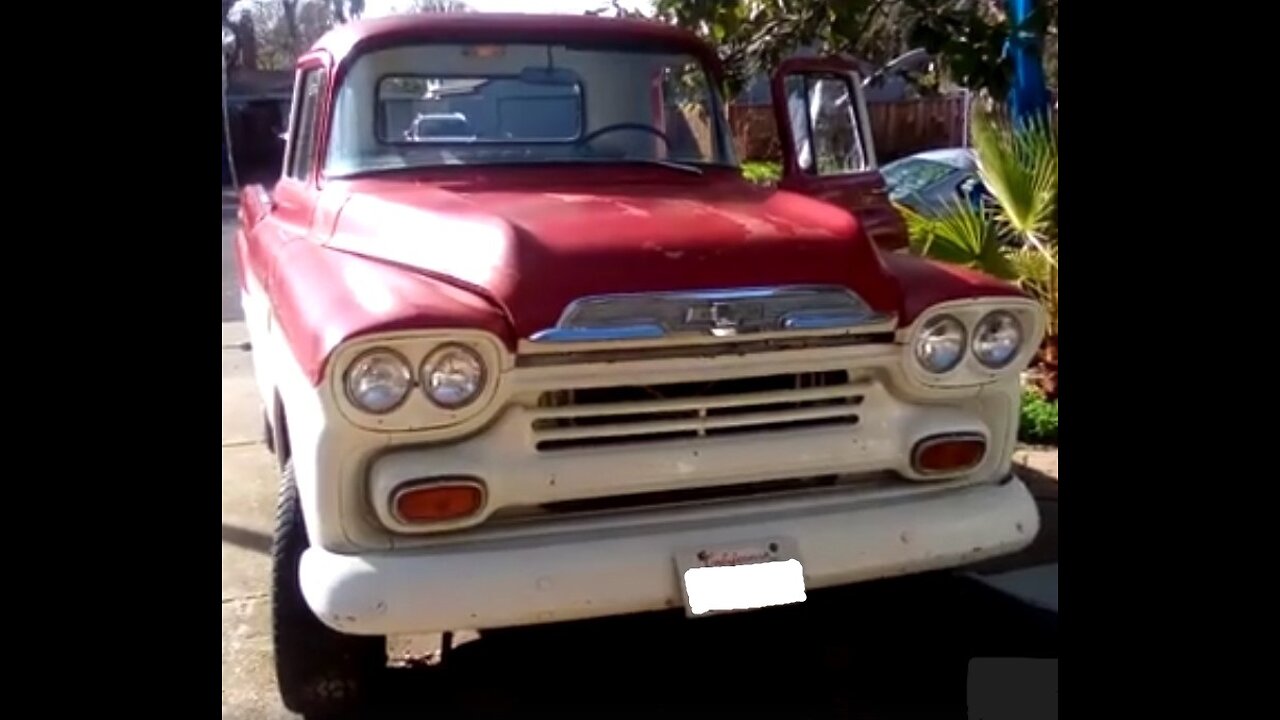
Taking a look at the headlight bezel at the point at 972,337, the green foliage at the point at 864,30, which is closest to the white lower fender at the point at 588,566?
the headlight bezel at the point at 972,337

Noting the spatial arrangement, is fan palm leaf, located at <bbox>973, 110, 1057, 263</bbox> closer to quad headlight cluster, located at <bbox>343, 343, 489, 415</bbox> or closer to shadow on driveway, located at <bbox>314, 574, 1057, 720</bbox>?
shadow on driveway, located at <bbox>314, 574, 1057, 720</bbox>

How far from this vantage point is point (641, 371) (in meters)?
3.56

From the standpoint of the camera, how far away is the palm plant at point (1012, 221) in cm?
676

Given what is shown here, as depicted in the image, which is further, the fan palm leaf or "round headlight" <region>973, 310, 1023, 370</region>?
the fan palm leaf

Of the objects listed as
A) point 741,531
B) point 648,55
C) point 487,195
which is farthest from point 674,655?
point 648,55

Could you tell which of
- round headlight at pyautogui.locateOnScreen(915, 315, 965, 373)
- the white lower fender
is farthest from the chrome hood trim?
the white lower fender

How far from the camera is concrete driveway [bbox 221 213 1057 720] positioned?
4098mm

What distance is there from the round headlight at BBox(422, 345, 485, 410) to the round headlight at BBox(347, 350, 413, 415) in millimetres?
53

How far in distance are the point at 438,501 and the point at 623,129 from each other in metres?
2.00

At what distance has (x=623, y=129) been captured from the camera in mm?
4953

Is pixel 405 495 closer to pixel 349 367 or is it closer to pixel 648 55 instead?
pixel 349 367

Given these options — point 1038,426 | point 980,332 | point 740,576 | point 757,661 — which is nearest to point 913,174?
point 1038,426

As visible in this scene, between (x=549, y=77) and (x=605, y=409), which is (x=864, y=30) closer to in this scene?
(x=549, y=77)

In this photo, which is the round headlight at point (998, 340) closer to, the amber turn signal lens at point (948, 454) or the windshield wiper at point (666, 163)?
the amber turn signal lens at point (948, 454)
